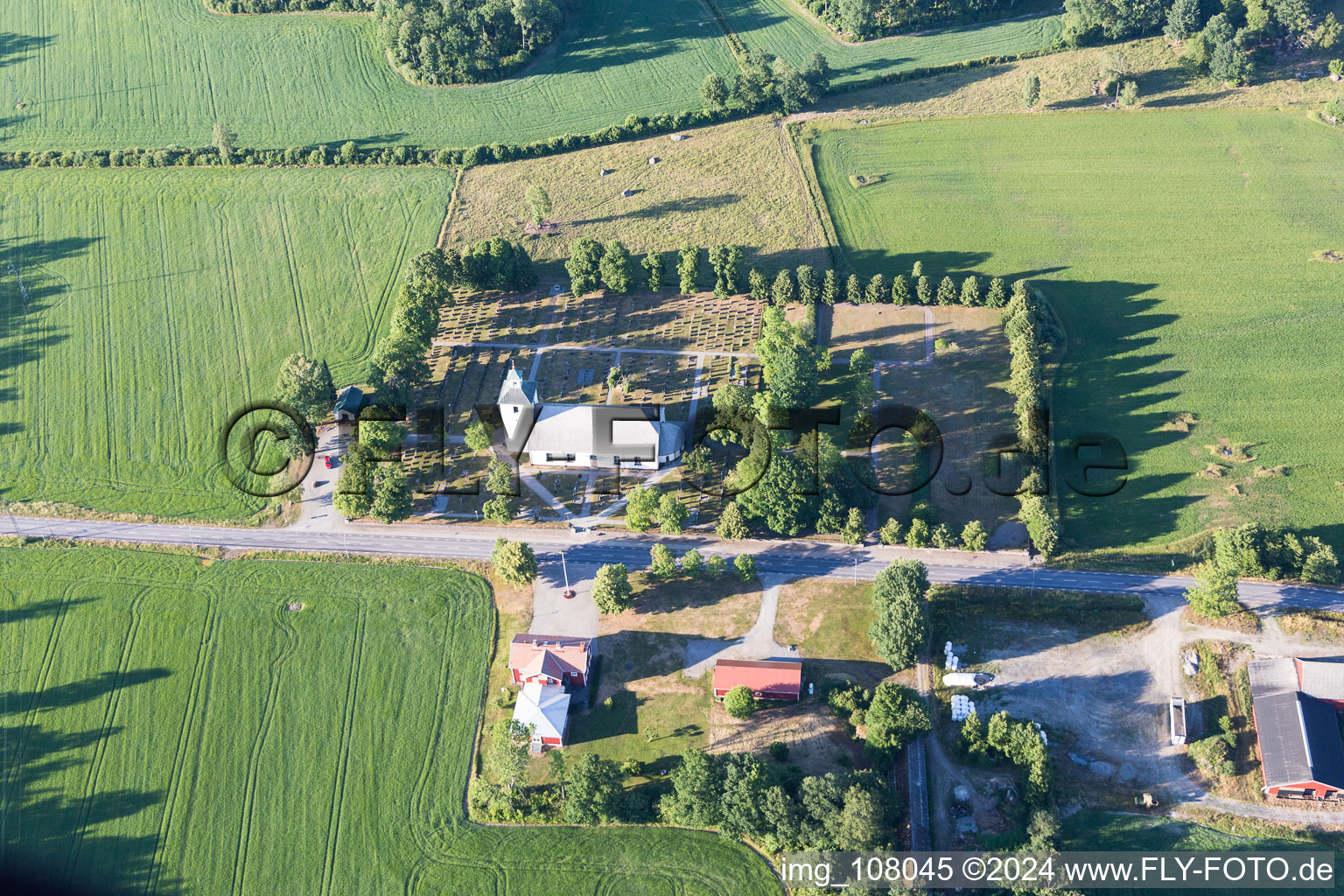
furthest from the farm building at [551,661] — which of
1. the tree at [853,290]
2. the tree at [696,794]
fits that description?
the tree at [853,290]

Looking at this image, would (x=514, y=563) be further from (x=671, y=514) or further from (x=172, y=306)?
(x=172, y=306)

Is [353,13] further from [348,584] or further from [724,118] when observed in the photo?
[348,584]

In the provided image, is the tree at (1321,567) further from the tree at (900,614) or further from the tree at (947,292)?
the tree at (947,292)

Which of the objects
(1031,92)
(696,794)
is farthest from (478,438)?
(1031,92)

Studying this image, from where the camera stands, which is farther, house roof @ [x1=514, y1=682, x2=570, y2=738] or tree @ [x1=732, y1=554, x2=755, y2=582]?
tree @ [x1=732, y1=554, x2=755, y2=582]

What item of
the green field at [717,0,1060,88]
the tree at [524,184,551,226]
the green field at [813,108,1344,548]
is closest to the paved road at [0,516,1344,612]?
the green field at [813,108,1344,548]

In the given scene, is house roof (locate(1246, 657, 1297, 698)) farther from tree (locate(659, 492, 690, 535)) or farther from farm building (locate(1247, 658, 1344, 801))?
tree (locate(659, 492, 690, 535))
